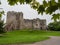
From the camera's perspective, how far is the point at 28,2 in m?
3.58

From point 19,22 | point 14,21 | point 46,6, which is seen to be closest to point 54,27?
point 19,22

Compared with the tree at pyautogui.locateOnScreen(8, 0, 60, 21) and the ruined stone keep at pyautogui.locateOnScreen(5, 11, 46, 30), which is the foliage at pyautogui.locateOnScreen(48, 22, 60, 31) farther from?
the tree at pyautogui.locateOnScreen(8, 0, 60, 21)

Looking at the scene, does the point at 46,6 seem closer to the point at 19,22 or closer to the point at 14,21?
the point at 14,21

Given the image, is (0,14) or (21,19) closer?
(0,14)

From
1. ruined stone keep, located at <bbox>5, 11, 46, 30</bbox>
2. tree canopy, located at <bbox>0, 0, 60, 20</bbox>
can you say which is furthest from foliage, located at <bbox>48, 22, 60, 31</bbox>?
tree canopy, located at <bbox>0, 0, 60, 20</bbox>

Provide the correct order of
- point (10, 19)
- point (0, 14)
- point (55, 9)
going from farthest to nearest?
point (10, 19) < point (0, 14) < point (55, 9)

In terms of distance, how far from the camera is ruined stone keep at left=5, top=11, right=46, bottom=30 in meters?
58.7

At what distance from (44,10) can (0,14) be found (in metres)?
5.14

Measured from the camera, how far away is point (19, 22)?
60.5m

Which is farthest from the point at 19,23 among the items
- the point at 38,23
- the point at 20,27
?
the point at 38,23

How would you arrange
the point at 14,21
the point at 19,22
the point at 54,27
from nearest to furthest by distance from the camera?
the point at 14,21 < the point at 19,22 < the point at 54,27

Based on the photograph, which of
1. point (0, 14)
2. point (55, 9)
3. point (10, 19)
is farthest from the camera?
point (10, 19)

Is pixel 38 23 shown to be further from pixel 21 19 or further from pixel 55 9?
pixel 55 9

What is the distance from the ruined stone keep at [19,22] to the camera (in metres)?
58.7
